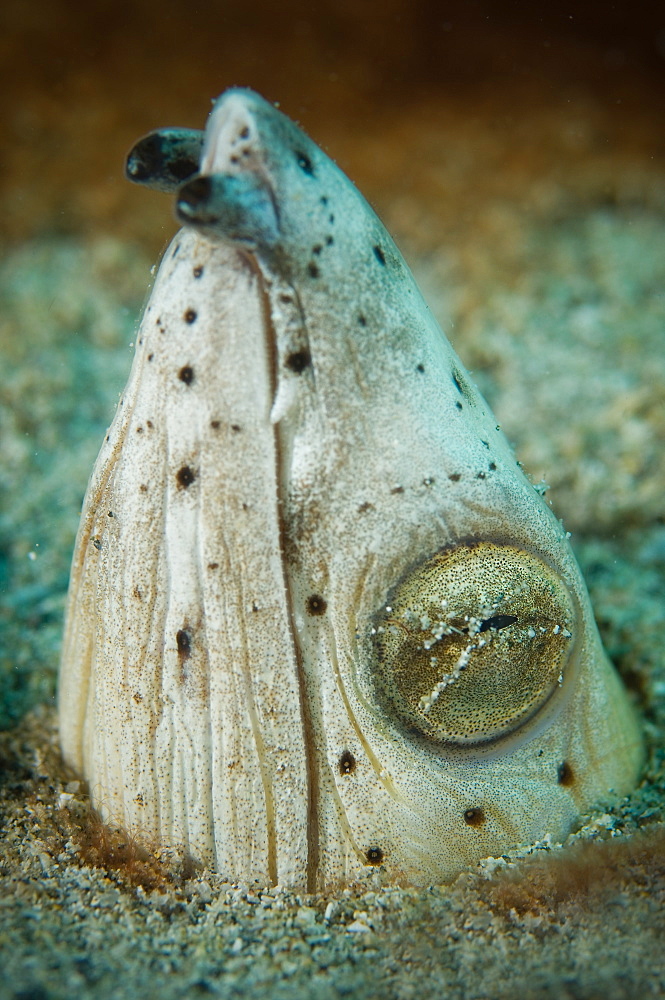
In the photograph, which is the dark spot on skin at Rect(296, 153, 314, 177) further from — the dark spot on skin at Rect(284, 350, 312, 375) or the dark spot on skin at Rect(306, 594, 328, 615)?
the dark spot on skin at Rect(306, 594, 328, 615)

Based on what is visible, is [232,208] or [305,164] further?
[305,164]

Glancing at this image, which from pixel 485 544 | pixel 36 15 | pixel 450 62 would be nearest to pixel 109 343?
pixel 36 15

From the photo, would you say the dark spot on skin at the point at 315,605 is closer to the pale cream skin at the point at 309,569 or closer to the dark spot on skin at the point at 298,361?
the pale cream skin at the point at 309,569

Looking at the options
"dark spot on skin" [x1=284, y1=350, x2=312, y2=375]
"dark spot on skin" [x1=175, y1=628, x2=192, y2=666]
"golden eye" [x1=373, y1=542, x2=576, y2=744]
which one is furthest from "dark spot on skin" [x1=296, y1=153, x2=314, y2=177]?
"dark spot on skin" [x1=175, y1=628, x2=192, y2=666]

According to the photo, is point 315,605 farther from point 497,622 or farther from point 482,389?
point 482,389

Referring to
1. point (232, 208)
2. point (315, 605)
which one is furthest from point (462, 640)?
point (232, 208)

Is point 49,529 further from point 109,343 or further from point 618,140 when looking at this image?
point 618,140

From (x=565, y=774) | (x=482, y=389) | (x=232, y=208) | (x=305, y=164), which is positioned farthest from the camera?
(x=482, y=389)
